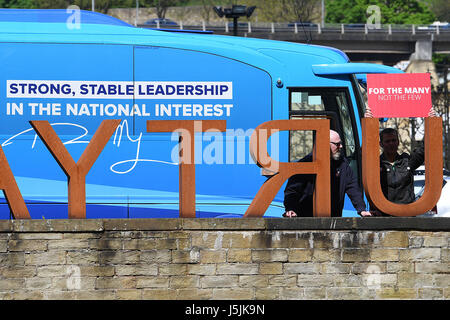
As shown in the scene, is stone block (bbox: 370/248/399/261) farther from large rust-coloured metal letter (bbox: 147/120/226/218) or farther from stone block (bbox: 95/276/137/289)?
stone block (bbox: 95/276/137/289)

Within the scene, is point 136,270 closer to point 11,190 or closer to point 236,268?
point 236,268

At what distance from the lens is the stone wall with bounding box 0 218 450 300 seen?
8.30 m

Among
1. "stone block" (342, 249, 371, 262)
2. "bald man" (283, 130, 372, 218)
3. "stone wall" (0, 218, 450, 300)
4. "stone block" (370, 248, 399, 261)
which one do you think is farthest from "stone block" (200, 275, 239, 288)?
"stone block" (370, 248, 399, 261)

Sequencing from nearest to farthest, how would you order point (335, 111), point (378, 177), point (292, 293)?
point (292, 293)
point (378, 177)
point (335, 111)

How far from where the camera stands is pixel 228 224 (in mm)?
8383

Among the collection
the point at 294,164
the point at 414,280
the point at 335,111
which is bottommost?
the point at 414,280

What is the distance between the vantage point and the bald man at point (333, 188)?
29.1 ft

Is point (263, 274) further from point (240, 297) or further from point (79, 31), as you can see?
point (79, 31)

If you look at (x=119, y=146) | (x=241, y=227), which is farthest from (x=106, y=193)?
(x=241, y=227)

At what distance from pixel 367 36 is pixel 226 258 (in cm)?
7057

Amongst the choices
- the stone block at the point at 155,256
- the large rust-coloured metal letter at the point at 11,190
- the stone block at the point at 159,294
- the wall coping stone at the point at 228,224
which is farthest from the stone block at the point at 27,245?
the stone block at the point at 159,294

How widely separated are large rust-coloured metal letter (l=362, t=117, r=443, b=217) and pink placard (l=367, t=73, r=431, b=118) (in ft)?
0.95

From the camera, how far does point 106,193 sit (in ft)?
32.3
